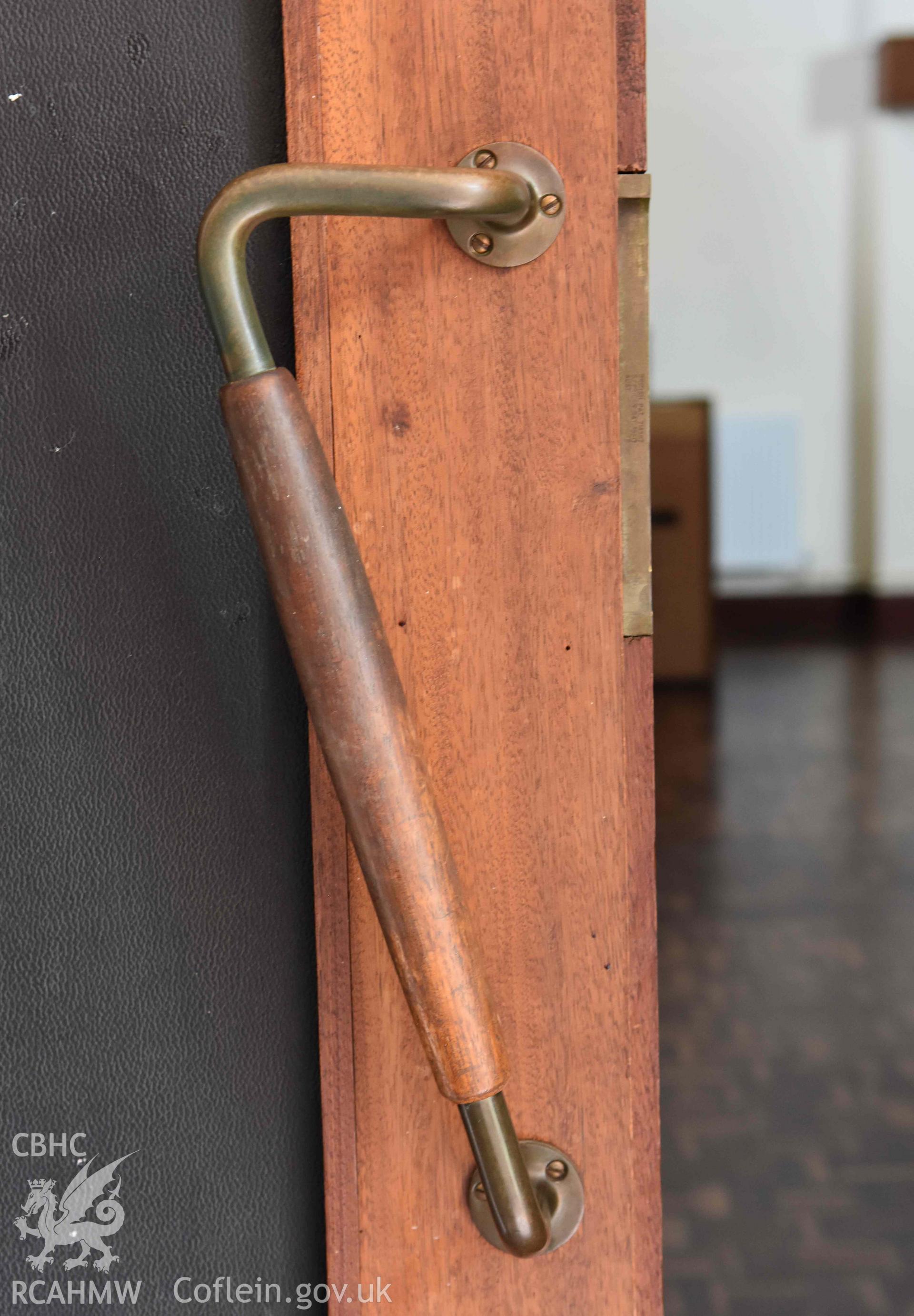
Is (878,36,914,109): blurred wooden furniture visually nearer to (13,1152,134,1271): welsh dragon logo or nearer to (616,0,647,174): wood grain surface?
(616,0,647,174): wood grain surface

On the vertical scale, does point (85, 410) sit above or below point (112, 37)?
below

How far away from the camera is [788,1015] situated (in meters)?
2.52

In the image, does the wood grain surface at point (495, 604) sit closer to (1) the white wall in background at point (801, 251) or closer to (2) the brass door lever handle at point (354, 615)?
(2) the brass door lever handle at point (354, 615)

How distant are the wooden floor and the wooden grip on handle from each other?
156 centimetres

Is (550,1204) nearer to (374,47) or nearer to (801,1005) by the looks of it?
(374,47)

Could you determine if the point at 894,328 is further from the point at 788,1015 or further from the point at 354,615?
the point at 354,615

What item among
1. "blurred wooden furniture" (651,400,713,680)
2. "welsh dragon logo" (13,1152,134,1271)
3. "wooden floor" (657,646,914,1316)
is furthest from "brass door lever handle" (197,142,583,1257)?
"blurred wooden furniture" (651,400,713,680)

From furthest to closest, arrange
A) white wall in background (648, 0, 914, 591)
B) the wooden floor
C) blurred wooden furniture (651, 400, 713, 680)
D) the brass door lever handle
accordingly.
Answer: white wall in background (648, 0, 914, 591)
blurred wooden furniture (651, 400, 713, 680)
the wooden floor
the brass door lever handle

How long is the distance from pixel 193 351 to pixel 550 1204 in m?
0.37

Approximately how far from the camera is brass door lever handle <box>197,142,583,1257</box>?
1.42 ft

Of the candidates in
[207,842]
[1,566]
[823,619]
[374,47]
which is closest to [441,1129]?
[207,842]

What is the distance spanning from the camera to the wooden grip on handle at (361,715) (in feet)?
1.42

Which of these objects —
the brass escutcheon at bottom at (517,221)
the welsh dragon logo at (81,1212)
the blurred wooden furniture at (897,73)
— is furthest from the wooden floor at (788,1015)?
the blurred wooden furniture at (897,73)

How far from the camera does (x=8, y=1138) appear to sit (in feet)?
1.90
